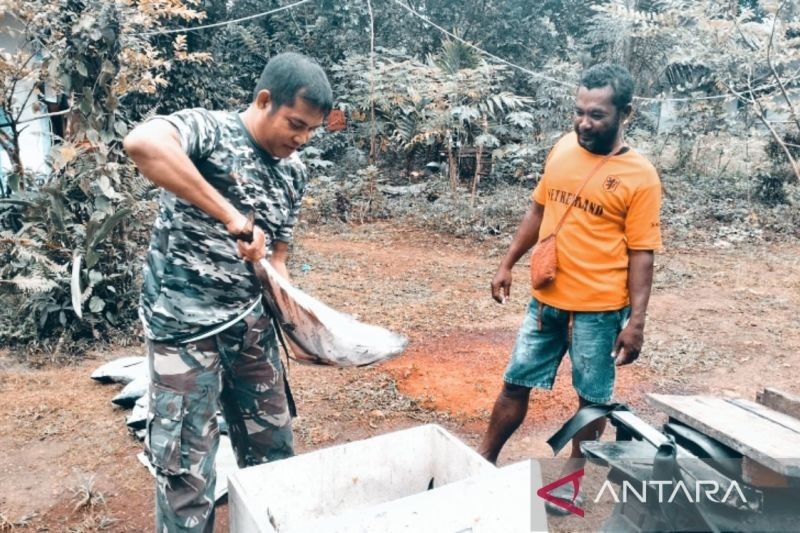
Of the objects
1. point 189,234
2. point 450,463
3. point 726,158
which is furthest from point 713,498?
point 726,158

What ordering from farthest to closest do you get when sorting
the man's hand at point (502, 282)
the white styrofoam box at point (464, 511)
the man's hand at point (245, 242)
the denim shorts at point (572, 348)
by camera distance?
1. the man's hand at point (502, 282)
2. the denim shorts at point (572, 348)
3. the man's hand at point (245, 242)
4. the white styrofoam box at point (464, 511)

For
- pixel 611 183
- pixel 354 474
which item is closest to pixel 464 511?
pixel 354 474

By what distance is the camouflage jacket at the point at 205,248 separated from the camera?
189 centimetres

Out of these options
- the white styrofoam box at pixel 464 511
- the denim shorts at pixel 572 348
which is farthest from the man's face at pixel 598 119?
the white styrofoam box at pixel 464 511

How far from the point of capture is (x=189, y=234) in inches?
74.9

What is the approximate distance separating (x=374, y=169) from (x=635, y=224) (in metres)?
6.88

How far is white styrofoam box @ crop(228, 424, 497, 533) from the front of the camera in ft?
6.17

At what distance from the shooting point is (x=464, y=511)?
163 centimetres

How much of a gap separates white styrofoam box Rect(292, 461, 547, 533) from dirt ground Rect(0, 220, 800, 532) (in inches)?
54.3

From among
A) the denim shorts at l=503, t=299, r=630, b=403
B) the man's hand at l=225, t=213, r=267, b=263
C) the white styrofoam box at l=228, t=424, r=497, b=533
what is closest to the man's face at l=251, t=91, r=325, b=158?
the man's hand at l=225, t=213, r=267, b=263

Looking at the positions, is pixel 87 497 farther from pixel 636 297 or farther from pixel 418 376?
pixel 636 297

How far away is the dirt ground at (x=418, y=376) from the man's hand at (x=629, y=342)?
1.01m

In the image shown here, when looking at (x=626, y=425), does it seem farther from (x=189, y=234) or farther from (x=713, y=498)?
(x=189, y=234)

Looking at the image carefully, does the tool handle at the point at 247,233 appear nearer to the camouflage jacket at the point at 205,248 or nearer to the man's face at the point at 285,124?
the camouflage jacket at the point at 205,248
